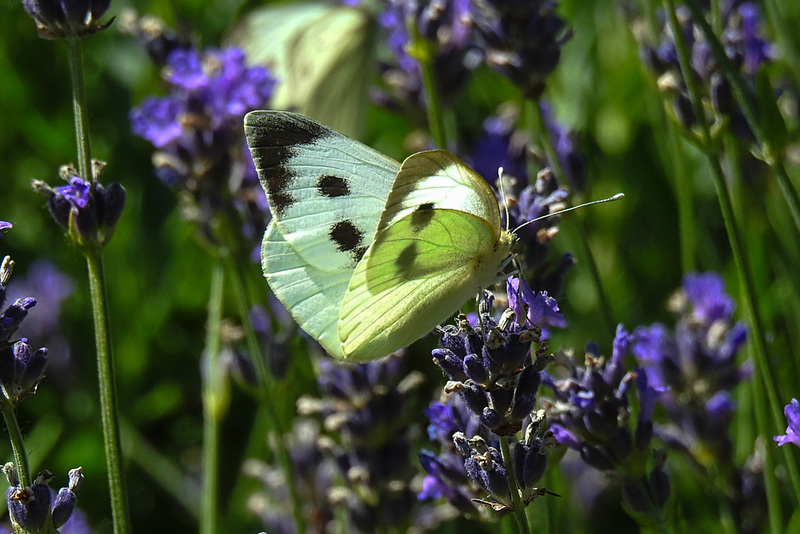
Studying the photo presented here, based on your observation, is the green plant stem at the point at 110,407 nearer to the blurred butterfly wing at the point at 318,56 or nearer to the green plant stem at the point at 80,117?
the green plant stem at the point at 80,117

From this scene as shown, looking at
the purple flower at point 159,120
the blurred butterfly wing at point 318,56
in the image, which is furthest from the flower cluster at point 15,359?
the blurred butterfly wing at point 318,56

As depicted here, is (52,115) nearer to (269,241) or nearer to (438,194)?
(269,241)

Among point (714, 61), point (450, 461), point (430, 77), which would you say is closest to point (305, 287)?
point (450, 461)

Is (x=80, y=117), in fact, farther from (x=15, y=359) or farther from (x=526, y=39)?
(x=526, y=39)

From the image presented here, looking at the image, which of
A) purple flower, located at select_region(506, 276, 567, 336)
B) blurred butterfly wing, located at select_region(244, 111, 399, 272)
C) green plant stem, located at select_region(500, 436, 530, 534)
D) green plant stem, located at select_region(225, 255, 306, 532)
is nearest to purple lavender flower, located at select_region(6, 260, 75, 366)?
green plant stem, located at select_region(225, 255, 306, 532)

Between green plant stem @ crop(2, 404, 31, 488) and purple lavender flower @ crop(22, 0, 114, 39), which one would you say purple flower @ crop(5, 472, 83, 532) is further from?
purple lavender flower @ crop(22, 0, 114, 39)

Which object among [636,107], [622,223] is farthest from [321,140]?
[636,107]
